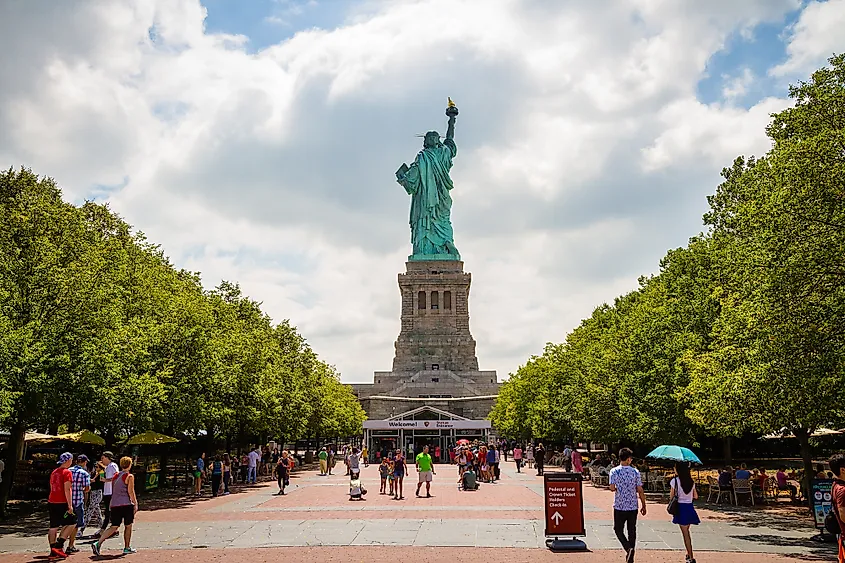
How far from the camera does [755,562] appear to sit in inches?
591

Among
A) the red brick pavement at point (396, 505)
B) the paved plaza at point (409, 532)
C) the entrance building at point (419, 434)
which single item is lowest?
the paved plaza at point (409, 532)

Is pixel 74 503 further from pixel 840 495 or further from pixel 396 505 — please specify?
pixel 840 495

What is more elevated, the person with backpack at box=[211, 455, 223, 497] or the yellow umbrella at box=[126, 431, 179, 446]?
the yellow umbrella at box=[126, 431, 179, 446]

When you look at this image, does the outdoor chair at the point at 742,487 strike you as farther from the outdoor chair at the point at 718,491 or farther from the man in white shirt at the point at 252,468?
the man in white shirt at the point at 252,468

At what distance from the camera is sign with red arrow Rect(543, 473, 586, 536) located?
16.8m

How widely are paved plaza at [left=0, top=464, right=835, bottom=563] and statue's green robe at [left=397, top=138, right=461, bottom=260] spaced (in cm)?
7920

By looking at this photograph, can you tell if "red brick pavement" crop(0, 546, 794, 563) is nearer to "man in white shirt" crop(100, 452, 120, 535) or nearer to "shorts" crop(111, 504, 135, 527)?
"shorts" crop(111, 504, 135, 527)

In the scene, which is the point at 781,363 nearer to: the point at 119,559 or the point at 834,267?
the point at 834,267

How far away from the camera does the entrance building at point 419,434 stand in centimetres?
5803

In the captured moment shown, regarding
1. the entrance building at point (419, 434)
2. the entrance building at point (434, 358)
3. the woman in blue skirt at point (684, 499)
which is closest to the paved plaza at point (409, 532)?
the woman in blue skirt at point (684, 499)

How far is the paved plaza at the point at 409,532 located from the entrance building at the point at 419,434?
29.0m

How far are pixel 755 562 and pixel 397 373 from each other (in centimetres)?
8339

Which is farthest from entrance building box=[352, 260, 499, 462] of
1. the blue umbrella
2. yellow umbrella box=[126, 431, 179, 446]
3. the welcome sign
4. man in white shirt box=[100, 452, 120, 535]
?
man in white shirt box=[100, 452, 120, 535]

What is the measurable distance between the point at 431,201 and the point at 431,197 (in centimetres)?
59
